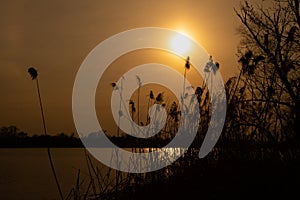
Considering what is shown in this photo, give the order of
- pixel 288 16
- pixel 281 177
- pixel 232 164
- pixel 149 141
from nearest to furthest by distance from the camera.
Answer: pixel 281 177, pixel 232 164, pixel 149 141, pixel 288 16

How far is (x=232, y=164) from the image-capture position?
4.92 meters

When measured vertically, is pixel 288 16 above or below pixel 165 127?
above

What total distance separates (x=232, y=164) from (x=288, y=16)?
1465 cm

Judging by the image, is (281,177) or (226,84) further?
(226,84)

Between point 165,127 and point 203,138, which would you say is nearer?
point 203,138

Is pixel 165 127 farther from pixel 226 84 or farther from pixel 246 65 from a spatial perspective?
pixel 246 65

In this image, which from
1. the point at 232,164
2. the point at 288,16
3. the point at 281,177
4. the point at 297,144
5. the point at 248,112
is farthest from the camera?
the point at 288,16

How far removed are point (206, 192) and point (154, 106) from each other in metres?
2.17

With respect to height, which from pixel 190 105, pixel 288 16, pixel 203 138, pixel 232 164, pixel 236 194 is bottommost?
pixel 236 194

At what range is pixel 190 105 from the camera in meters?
6.20

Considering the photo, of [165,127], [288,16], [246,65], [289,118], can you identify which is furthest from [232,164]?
[288,16]

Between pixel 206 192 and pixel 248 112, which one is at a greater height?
pixel 248 112

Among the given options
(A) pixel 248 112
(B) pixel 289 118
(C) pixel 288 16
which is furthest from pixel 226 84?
(C) pixel 288 16

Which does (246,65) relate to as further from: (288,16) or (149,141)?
(288,16)
